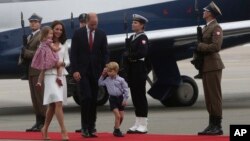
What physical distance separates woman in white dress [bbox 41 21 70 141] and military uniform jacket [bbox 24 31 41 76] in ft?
4.84

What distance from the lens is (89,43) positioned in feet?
51.8

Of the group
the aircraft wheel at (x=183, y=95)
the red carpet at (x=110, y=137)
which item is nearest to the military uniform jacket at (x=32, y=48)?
the red carpet at (x=110, y=137)

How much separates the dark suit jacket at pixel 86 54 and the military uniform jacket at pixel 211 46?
1.59m

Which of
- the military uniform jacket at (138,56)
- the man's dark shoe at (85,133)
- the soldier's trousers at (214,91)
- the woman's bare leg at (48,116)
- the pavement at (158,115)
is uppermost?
the military uniform jacket at (138,56)

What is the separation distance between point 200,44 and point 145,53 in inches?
41.5

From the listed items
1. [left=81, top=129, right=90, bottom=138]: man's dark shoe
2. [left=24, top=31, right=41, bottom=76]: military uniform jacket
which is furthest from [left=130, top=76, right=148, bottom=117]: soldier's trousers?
[left=24, top=31, right=41, bottom=76]: military uniform jacket

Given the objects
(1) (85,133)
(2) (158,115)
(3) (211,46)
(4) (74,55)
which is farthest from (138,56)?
(2) (158,115)

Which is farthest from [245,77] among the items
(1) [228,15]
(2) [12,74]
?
(2) [12,74]

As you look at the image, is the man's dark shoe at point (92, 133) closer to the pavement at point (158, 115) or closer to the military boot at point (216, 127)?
the pavement at point (158, 115)

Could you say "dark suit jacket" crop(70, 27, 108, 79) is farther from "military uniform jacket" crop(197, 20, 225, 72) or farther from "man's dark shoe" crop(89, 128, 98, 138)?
"military uniform jacket" crop(197, 20, 225, 72)

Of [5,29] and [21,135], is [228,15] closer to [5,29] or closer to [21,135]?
[5,29]

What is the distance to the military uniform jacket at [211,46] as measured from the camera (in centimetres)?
1550

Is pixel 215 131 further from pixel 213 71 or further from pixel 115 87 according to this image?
pixel 115 87

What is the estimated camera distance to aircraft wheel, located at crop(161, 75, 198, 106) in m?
22.8
